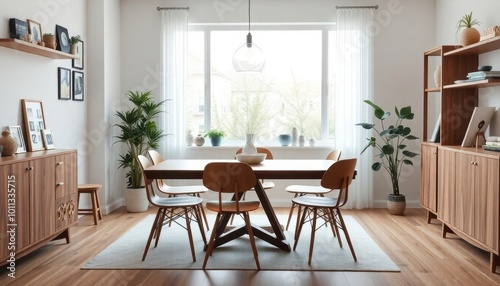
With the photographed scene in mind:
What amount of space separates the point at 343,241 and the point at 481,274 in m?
1.28

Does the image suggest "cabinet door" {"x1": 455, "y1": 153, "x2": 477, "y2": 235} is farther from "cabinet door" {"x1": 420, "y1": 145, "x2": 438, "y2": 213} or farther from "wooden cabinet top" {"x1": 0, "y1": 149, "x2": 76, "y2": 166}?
"wooden cabinet top" {"x1": 0, "y1": 149, "x2": 76, "y2": 166}

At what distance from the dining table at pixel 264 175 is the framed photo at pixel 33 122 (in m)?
1.18

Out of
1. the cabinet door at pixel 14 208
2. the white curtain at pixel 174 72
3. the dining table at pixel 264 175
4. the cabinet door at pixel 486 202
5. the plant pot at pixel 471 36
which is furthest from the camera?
the white curtain at pixel 174 72

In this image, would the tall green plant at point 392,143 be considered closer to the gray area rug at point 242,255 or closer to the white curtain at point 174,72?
the gray area rug at point 242,255

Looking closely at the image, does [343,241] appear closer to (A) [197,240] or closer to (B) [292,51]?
(A) [197,240]

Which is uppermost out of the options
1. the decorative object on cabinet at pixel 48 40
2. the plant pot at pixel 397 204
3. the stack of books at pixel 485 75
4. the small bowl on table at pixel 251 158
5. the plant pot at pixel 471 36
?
the plant pot at pixel 471 36

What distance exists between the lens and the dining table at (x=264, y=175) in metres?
3.89

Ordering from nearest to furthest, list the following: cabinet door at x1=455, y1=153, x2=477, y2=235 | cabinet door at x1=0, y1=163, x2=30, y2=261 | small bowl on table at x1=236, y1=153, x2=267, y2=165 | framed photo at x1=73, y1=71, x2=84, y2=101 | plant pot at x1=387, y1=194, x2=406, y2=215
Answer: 1. cabinet door at x1=0, y1=163, x2=30, y2=261
2. cabinet door at x1=455, y1=153, x2=477, y2=235
3. small bowl on table at x1=236, y1=153, x2=267, y2=165
4. framed photo at x1=73, y1=71, x2=84, y2=101
5. plant pot at x1=387, y1=194, x2=406, y2=215

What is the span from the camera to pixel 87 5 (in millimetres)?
5902

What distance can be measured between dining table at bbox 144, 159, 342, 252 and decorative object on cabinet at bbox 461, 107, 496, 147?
143 cm

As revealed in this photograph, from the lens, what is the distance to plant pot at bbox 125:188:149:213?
239 inches

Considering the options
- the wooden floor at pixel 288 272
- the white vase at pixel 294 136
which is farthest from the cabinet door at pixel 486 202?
the white vase at pixel 294 136

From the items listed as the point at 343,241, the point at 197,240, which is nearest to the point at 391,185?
the point at 343,241

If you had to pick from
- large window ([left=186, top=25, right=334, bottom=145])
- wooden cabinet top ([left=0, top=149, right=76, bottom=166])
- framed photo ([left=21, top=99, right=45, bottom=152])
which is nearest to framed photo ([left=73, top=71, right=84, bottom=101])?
framed photo ([left=21, top=99, right=45, bottom=152])
